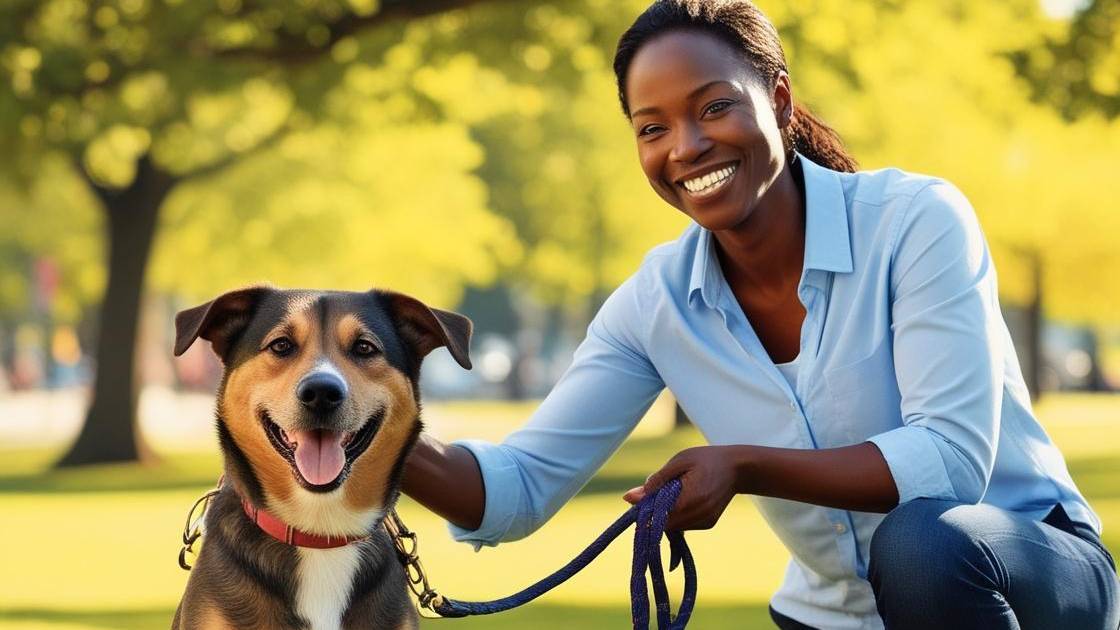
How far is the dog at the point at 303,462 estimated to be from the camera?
12.8ft

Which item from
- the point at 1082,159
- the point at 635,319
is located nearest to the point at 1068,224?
the point at 1082,159

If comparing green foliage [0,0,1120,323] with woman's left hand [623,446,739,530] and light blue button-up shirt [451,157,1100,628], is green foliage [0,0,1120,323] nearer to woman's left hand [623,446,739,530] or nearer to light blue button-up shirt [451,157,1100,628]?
light blue button-up shirt [451,157,1100,628]

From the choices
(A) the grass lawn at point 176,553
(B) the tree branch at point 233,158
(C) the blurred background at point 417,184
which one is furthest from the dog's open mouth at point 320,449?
(B) the tree branch at point 233,158

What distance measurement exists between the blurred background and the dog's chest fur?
247cm

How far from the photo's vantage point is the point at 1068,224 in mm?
28625

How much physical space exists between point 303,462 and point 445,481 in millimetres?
433

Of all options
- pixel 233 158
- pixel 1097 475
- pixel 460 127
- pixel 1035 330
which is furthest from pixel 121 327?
pixel 1035 330

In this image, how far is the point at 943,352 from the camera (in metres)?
3.95

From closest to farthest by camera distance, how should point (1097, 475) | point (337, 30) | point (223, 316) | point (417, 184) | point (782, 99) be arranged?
point (223, 316)
point (782, 99)
point (337, 30)
point (1097, 475)
point (417, 184)

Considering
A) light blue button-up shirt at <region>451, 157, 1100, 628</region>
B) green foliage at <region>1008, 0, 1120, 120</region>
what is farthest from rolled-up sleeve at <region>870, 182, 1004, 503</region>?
green foliage at <region>1008, 0, 1120, 120</region>

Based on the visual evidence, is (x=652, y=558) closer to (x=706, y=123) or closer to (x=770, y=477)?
(x=770, y=477)

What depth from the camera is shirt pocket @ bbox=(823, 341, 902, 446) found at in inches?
166

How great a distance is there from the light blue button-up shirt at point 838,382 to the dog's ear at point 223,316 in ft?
2.26

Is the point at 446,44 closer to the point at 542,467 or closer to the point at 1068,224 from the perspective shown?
the point at 542,467
